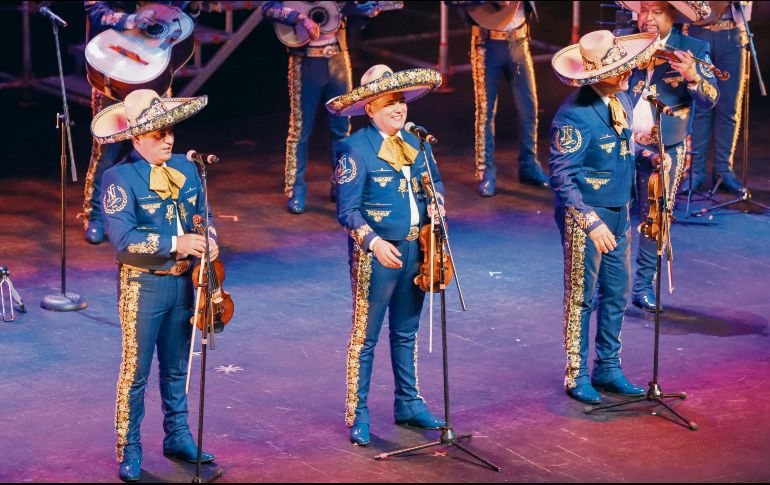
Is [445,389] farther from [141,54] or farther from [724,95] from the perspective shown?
[724,95]

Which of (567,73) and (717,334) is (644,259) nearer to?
(717,334)

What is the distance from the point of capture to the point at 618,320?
8219 mm

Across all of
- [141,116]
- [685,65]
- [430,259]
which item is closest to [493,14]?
[685,65]

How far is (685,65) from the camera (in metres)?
8.97

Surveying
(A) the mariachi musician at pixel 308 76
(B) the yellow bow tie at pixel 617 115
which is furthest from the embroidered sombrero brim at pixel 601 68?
(A) the mariachi musician at pixel 308 76

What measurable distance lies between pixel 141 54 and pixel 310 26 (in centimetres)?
148

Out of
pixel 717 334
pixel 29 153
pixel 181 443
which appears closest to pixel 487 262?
pixel 717 334

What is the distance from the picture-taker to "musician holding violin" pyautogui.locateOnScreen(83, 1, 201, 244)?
10.4 m

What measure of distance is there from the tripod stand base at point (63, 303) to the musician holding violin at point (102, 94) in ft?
3.48

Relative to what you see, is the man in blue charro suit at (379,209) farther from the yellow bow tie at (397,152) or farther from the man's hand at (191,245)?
the man's hand at (191,245)

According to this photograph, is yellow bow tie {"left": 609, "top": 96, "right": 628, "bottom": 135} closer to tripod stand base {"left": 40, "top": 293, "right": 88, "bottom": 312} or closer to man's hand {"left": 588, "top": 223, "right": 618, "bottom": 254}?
man's hand {"left": 588, "top": 223, "right": 618, "bottom": 254}

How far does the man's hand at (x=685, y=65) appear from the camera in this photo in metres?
8.95

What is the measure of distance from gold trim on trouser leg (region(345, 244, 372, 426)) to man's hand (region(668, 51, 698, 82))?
106 inches

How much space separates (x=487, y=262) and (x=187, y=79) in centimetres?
630
